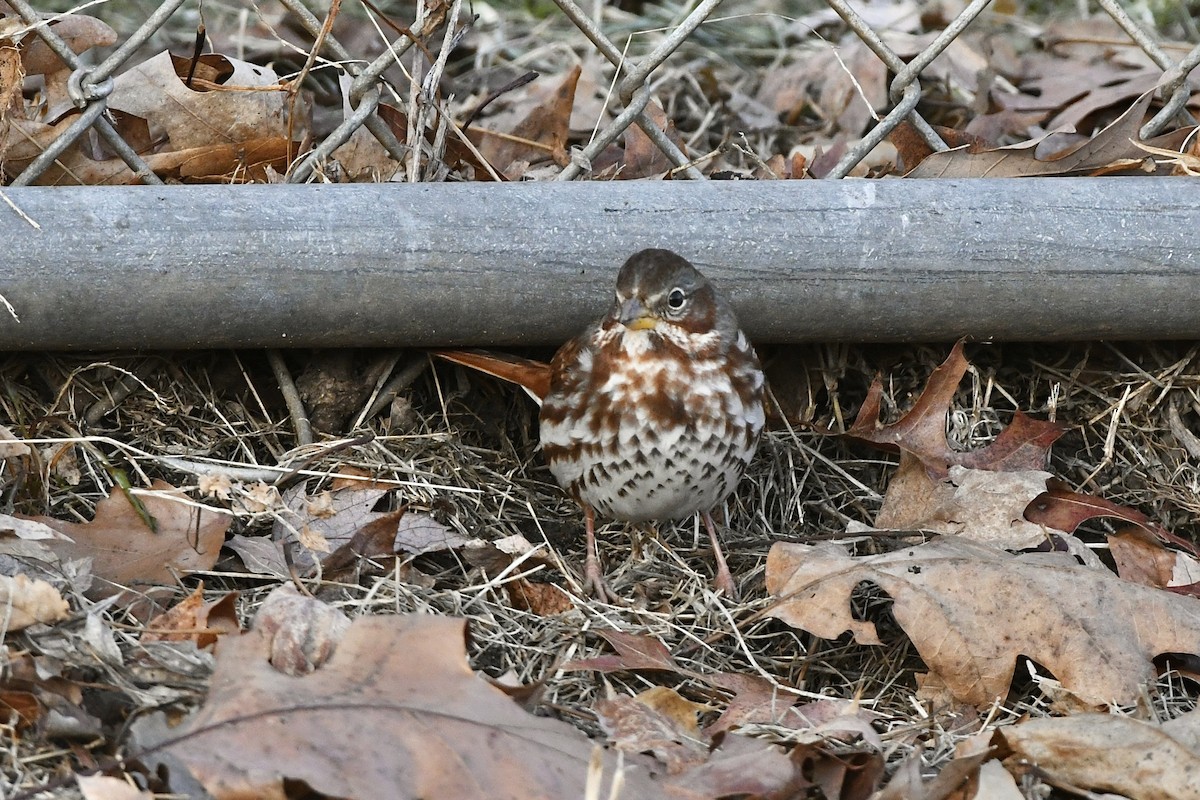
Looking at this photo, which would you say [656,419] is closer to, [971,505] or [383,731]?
[971,505]

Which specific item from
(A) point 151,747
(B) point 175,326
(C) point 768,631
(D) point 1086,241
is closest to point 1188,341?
(D) point 1086,241

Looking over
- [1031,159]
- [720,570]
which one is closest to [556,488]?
[720,570]

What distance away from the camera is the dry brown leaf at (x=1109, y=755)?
250 centimetres

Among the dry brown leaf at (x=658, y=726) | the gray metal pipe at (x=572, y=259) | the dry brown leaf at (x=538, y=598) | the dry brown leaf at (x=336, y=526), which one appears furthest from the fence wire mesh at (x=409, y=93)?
the dry brown leaf at (x=658, y=726)

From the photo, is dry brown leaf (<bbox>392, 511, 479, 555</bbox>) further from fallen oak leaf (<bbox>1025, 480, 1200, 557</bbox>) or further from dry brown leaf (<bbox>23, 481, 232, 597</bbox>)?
fallen oak leaf (<bbox>1025, 480, 1200, 557</bbox>)

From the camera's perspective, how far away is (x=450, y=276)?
3322 millimetres

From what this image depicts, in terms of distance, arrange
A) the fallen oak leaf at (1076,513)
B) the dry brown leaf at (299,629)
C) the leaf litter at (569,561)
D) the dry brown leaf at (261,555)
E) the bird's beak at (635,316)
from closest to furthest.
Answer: the leaf litter at (569,561), the dry brown leaf at (299,629), the dry brown leaf at (261,555), the bird's beak at (635,316), the fallen oak leaf at (1076,513)

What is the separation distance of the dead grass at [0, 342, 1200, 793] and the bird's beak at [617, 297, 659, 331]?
59 cm

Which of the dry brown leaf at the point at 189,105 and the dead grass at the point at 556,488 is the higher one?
the dry brown leaf at the point at 189,105

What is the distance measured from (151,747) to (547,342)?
1672 mm

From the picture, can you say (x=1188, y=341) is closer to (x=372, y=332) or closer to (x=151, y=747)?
(x=372, y=332)

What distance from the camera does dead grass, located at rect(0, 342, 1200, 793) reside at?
9.36 feet

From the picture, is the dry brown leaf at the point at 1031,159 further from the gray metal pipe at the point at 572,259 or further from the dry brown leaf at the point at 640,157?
the dry brown leaf at the point at 640,157

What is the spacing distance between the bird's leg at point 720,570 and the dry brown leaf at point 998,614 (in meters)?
0.29
